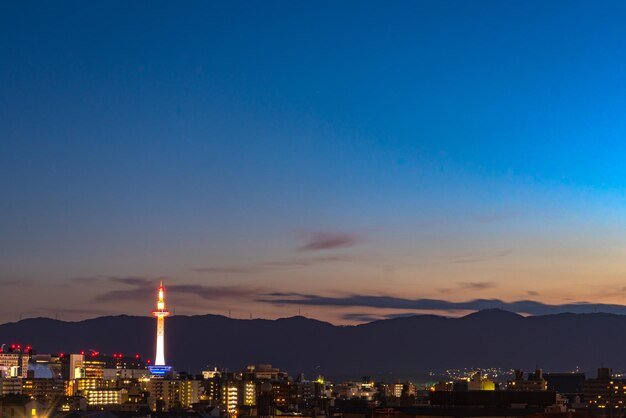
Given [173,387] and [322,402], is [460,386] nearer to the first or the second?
[322,402]

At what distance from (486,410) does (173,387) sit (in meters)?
109

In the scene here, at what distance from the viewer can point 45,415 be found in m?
70.5

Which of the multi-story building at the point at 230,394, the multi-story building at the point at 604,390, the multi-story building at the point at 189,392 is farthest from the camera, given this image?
the multi-story building at the point at 189,392

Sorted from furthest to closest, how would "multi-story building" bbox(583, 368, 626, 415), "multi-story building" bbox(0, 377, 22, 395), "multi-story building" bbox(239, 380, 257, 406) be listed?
"multi-story building" bbox(0, 377, 22, 395) < "multi-story building" bbox(583, 368, 626, 415) < "multi-story building" bbox(239, 380, 257, 406)

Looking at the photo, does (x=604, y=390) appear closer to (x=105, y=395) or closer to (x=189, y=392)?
(x=189, y=392)

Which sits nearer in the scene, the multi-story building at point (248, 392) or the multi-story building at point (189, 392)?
the multi-story building at point (248, 392)

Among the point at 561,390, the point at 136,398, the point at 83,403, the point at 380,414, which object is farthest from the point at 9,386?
the point at 380,414

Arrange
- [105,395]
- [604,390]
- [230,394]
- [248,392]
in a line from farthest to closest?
[604,390], [230,394], [105,395], [248,392]

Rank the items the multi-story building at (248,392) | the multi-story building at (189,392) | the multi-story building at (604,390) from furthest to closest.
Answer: the multi-story building at (189,392) < the multi-story building at (604,390) < the multi-story building at (248,392)

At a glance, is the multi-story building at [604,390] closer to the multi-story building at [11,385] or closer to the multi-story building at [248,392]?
the multi-story building at [248,392]

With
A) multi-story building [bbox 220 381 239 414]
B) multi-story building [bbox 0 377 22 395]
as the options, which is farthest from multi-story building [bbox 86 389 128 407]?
multi-story building [bbox 0 377 22 395]

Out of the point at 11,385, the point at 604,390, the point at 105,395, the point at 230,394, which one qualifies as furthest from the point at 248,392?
the point at 604,390

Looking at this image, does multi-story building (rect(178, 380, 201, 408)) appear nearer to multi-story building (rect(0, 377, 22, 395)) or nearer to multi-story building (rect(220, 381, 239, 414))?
multi-story building (rect(220, 381, 239, 414))

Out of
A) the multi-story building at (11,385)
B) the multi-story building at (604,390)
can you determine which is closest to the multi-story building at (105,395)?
the multi-story building at (11,385)
